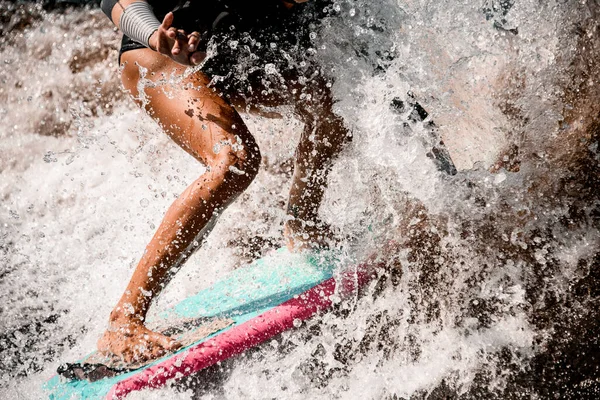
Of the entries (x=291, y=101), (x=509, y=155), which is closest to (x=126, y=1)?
(x=291, y=101)

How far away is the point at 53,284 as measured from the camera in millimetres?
2668

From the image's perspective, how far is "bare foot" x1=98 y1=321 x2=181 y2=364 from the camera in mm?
1656

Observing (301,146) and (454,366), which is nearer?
(454,366)

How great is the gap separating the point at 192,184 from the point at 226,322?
0.51 meters

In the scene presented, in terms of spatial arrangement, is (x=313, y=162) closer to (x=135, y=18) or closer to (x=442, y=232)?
(x=442, y=232)

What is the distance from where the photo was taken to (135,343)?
1.66 metres

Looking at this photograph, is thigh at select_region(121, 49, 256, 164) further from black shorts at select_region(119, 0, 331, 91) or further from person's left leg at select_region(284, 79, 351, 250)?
person's left leg at select_region(284, 79, 351, 250)

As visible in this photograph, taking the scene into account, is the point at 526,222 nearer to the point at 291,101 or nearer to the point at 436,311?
the point at 436,311

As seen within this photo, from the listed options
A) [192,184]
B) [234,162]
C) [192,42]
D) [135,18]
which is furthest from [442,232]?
[135,18]

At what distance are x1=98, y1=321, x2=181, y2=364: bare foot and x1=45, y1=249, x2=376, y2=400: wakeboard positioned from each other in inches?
1.1

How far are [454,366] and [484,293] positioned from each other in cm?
24

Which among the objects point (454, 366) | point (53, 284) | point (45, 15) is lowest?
point (53, 284)

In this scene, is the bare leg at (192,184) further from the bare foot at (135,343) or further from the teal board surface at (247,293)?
the teal board surface at (247,293)

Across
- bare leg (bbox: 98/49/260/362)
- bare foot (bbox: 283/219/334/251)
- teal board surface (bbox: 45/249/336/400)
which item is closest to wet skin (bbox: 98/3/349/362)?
bare leg (bbox: 98/49/260/362)
